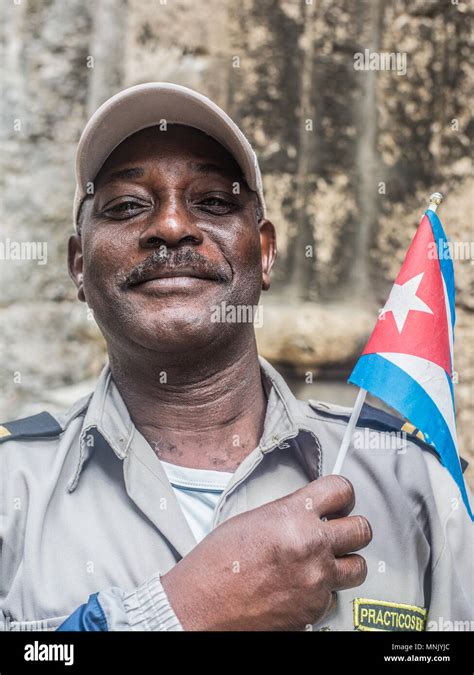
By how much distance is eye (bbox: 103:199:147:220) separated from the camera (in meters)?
1.94

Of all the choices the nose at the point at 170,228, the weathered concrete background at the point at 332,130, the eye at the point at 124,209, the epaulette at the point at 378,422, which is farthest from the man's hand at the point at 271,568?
the weathered concrete background at the point at 332,130

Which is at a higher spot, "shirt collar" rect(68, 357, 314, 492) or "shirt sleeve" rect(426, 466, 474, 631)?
"shirt collar" rect(68, 357, 314, 492)

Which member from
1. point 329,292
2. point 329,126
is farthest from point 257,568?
point 329,126

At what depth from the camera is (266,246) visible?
2.22 meters

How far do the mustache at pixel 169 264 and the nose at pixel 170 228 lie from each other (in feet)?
0.07

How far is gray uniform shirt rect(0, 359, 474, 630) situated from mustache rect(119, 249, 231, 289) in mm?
263

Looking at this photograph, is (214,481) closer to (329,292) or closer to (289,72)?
(329,292)

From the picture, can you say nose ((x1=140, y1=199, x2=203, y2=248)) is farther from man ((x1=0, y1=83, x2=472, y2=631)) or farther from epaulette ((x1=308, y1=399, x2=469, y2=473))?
epaulette ((x1=308, y1=399, x2=469, y2=473))

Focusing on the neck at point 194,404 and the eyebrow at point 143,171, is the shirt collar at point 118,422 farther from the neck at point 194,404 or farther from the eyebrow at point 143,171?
the eyebrow at point 143,171

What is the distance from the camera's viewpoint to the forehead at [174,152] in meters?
1.96

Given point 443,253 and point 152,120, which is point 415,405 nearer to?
point 443,253

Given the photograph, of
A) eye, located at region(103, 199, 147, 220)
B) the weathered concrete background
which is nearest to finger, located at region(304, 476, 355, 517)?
eye, located at region(103, 199, 147, 220)

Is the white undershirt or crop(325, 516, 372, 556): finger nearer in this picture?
crop(325, 516, 372, 556): finger
